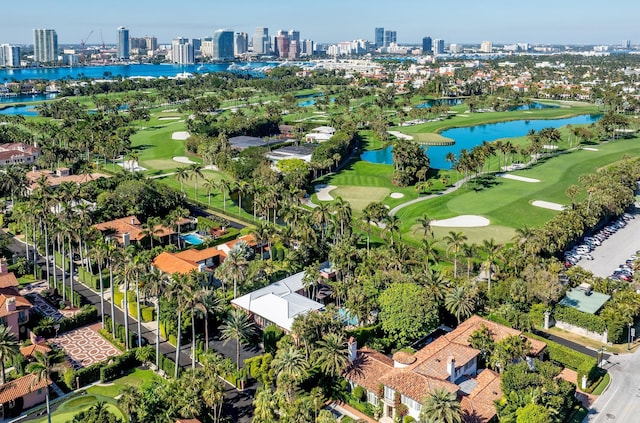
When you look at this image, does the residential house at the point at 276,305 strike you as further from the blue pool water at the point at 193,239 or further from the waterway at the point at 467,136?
the waterway at the point at 467,136

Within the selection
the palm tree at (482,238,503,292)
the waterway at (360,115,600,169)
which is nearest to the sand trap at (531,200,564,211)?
the palm tree at (482,238,503,292)

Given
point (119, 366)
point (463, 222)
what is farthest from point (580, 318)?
point (119, 366)

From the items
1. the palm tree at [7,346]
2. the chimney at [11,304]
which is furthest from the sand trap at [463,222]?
the palm tree at [7,346]

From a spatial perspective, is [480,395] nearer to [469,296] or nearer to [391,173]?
[469,296]

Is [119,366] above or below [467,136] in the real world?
below

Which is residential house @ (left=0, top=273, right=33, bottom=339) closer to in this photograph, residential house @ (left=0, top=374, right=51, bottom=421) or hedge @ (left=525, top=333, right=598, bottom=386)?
residential house @ (left=0, top=374, right=51, bottom=421)

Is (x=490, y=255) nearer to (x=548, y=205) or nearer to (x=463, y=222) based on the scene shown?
(x=463, y=222)
